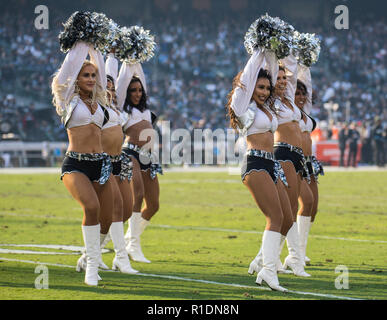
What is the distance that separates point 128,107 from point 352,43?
35406 millimetres

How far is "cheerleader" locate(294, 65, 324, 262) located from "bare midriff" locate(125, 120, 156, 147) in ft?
5.33

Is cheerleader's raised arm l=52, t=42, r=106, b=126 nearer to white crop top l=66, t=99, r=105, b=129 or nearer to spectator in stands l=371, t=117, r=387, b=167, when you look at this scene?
white crop top l=66, t=99, r=105, b=129

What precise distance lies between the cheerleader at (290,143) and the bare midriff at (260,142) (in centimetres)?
64

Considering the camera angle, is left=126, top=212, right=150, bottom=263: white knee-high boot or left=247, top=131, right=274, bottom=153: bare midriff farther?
left=126, top=212, right=150, bottom=263: white knee-high boot

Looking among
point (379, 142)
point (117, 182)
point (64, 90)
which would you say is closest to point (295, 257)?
point (117, 182)

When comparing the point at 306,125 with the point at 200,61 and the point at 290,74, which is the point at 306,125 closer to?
the point at 290,74

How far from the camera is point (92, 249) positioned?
6.72 m

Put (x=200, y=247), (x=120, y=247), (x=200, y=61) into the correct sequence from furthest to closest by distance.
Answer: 1. (x=200, y=61)
2. (x=200, y=247)
3. (x=120, y=247)

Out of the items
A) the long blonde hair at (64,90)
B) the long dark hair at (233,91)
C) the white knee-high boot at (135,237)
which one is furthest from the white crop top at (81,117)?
the white knee-high boot at (135,237)

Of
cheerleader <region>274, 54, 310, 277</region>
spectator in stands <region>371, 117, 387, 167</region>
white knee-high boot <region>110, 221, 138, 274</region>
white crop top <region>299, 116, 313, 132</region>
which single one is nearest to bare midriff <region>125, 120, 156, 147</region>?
white knee-high boot <region>110, 221, 138, 274</region>

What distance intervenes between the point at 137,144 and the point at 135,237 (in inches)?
39.2

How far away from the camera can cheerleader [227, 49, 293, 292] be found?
647cm
